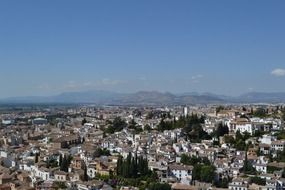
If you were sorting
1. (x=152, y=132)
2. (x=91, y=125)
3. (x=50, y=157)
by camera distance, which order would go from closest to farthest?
(x=50, y=157) < (x=152, y=132) < (x=91, y=125)

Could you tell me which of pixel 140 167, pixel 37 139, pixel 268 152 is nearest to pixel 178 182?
pixel 140 167

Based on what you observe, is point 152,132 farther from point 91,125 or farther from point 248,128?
point 91,125

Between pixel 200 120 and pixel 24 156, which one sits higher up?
pixel 200 120

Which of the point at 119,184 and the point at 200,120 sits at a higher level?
the point at 200,120

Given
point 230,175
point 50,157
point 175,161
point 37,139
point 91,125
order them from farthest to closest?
point 91,125
point 37,139
point 50,157
point 175,161
point 230,175

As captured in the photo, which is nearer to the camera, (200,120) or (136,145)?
(136,145)

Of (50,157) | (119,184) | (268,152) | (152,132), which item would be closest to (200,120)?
(152,132)

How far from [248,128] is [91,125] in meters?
28.0

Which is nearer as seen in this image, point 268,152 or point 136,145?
point 268,152

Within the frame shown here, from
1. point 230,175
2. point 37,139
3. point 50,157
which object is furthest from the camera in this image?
point 37,139

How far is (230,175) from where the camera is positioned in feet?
111

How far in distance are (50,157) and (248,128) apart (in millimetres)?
19674

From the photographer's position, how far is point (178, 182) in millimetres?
32344

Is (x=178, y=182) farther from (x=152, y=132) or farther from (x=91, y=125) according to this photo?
(x=91, y=125)
